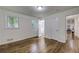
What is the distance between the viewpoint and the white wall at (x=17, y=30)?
389 centimetres

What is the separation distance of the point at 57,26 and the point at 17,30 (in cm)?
224

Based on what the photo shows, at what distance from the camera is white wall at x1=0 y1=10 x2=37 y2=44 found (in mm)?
3885

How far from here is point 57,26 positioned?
16.3 ft

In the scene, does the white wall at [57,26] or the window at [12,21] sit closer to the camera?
the window at [12,21]

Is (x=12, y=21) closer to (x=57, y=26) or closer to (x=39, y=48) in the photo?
(x=39, y=48)

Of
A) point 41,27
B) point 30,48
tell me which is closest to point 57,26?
point 41,27

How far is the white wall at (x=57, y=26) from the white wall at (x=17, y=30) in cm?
115

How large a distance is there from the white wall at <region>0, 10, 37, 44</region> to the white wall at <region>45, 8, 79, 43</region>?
1152 mm

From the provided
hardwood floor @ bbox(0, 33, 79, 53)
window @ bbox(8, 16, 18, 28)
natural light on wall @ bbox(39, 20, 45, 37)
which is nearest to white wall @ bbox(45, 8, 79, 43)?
natural light on wall @ bbox(39, 20, 45, 37)

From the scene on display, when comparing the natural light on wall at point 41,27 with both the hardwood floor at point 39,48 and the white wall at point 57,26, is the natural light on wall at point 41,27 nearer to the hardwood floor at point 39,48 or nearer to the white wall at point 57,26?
the white wall at point 57,26

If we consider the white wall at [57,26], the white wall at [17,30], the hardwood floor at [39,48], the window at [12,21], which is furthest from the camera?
the white wall at [57,26]

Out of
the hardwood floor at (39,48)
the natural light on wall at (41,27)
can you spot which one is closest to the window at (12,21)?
the hardwood floor at (39,48)
